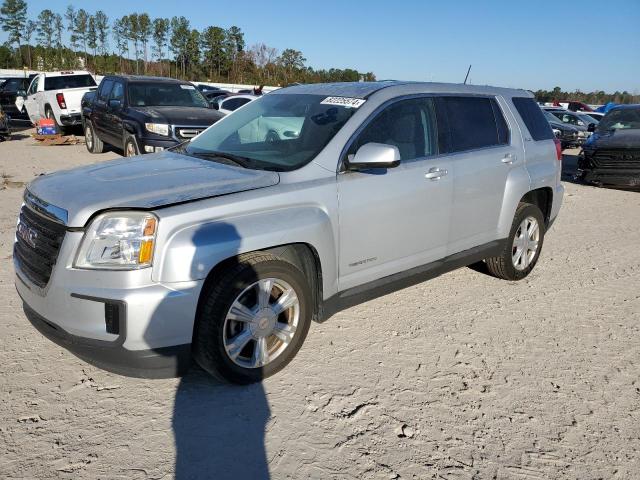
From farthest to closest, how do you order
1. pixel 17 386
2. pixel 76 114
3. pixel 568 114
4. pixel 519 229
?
pixel 568 114
pixel 76 114
pixel 519 229
pixel 17 386

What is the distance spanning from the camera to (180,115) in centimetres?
942

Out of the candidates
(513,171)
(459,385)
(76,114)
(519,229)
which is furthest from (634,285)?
(76,114)

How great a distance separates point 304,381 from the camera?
330 centimetres

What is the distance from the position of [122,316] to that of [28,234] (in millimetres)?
959

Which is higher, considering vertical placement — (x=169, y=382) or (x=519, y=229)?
(x=519, y=229)

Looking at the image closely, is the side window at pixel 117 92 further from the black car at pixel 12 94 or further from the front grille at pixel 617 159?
the black car at pixel 12 94

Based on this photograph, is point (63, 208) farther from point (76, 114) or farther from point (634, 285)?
point (76, 114)

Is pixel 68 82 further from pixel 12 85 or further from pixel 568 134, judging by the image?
pixel 568 134

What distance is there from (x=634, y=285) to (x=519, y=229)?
1.36m

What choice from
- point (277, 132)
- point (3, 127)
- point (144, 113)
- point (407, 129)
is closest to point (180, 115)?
point (144, 113)

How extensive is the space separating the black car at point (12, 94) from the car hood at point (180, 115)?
51.4 ft

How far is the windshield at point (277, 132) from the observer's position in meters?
3.61

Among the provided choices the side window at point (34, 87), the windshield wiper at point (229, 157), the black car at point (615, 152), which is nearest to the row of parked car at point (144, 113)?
the side window at point (34, 87)

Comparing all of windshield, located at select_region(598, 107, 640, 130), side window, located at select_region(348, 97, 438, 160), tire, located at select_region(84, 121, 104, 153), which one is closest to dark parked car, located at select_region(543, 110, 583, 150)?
windshield, located at select_region(598, 107, 640, 130)
